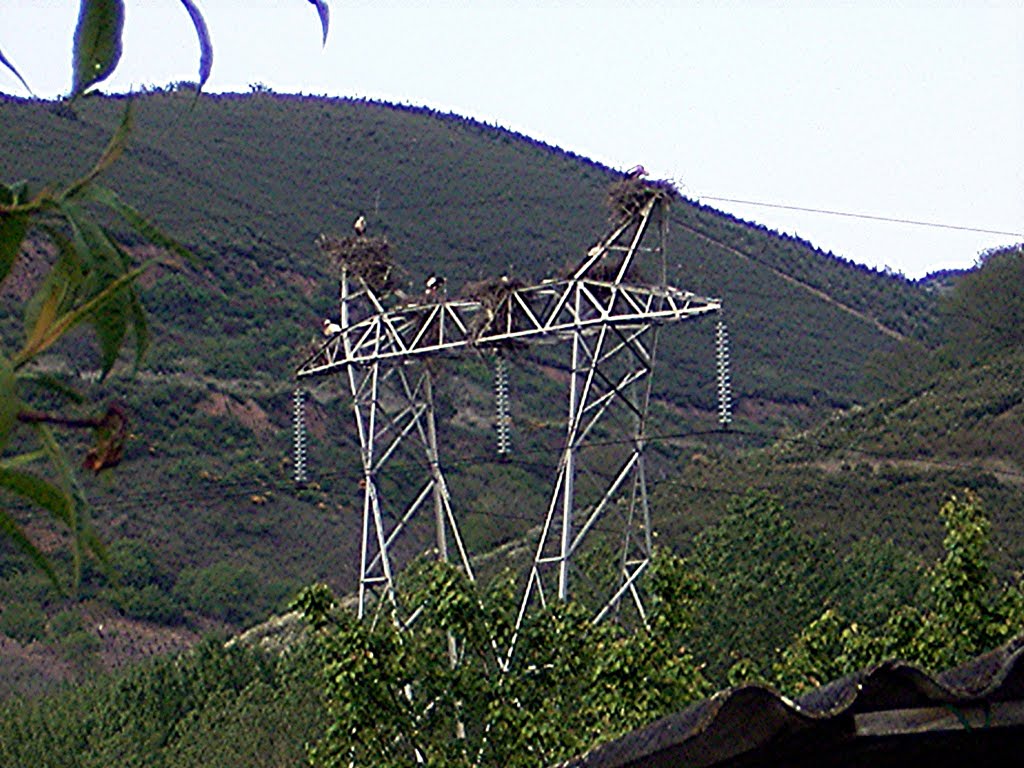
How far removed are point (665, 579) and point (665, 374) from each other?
5694 cm

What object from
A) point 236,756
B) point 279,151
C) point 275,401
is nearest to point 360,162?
point 279,151

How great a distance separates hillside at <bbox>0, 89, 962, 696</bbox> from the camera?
4616cm

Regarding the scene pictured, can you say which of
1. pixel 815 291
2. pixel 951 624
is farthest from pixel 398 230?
pixel 951 624

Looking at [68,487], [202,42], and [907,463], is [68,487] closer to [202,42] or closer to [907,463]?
[202,42]

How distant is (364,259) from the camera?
20875 mm

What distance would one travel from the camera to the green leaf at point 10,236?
5.16 feet

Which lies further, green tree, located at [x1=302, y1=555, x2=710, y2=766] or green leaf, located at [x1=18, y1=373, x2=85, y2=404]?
green tree, located at [x1=302, y1=555, x2=710, y2=766]

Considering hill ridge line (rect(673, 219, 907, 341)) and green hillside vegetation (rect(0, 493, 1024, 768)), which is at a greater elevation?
hill ridge line (rect(673, 219, 907, 341))

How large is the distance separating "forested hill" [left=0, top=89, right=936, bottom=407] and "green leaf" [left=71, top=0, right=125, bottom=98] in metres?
55.4

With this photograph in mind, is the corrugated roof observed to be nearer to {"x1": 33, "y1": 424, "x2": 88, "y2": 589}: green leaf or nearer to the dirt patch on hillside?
{"x1": 33, "y1": 424, "x2": 88, "y2": 589}: green leaf

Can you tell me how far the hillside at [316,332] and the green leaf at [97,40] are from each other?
81.2 ft

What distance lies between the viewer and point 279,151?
86688mm

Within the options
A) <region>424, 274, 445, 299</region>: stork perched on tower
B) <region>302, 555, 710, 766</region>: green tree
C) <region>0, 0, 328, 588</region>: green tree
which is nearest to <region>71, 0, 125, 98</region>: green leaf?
<region>0, 0, 328, 588</region>: green tree

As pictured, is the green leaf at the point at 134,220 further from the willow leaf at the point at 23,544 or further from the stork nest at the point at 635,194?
the stork nest at the point at 635,194
